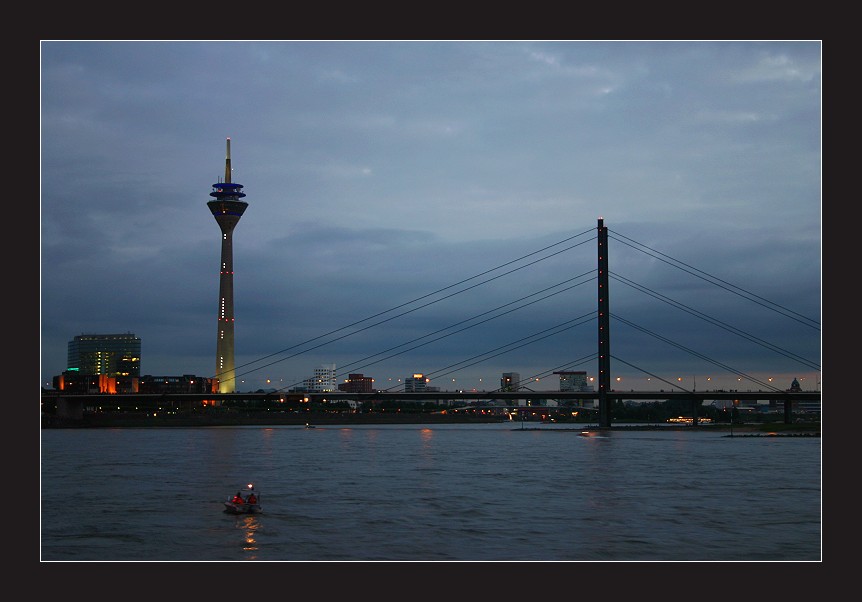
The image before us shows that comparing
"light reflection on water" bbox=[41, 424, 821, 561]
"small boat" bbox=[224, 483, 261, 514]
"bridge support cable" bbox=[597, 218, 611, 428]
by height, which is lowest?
"light reflection on water" bbox=[41, 424, 821, 561]

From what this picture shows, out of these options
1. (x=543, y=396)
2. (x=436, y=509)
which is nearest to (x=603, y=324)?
(x=543, y=396)

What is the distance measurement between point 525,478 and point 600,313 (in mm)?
58010

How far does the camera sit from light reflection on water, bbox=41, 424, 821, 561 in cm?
2675

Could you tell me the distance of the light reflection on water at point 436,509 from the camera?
26750mm

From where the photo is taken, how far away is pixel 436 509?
3578 cm

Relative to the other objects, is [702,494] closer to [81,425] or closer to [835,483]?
[835,483]

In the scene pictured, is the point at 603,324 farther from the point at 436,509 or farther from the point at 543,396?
the point at 436,509

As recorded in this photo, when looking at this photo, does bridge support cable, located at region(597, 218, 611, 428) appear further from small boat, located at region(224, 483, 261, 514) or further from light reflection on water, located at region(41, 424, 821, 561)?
small boat, located at region(224, 483, 261, 514)

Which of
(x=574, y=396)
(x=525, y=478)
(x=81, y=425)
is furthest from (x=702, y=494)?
(x=81, y=425)

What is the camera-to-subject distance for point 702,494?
41.6m

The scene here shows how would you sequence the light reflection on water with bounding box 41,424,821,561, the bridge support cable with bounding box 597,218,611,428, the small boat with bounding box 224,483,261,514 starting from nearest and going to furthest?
the light reflection on water with bounding box 41,424,821,561, the small boat with bounding box 224,483,261,514, the bridge support cable with bounding box 597,218,611,428

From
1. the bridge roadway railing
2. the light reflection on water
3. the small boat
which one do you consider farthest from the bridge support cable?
the small boat

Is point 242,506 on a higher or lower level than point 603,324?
lower

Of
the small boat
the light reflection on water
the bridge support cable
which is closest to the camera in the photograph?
the light reflection on water
